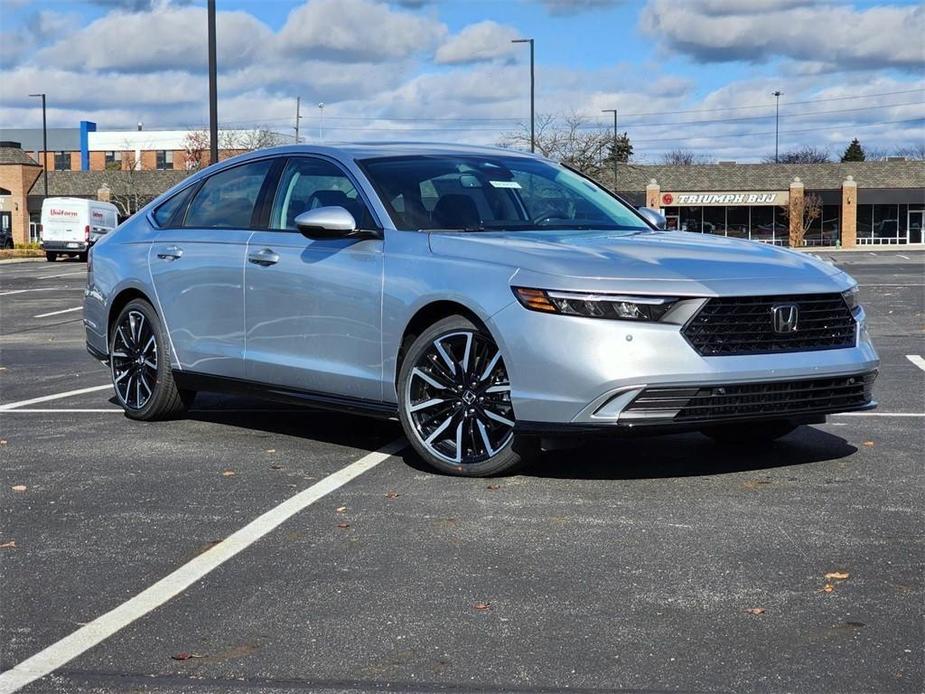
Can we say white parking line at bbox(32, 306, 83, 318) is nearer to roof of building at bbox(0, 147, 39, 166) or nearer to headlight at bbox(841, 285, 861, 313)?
headlight at bbox(841, 285, 861, 313)

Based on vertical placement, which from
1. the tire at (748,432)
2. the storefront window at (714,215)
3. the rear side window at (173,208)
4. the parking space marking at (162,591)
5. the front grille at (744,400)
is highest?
the storefront window at (714,215)

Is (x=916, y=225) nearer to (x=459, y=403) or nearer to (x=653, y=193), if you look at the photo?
(x=653, y=193)

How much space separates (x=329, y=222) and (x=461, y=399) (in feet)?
3.75

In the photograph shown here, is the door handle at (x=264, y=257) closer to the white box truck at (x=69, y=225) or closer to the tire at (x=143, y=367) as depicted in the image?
the tire at (x=143, y=367)

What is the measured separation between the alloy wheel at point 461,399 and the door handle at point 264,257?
4.26 feet

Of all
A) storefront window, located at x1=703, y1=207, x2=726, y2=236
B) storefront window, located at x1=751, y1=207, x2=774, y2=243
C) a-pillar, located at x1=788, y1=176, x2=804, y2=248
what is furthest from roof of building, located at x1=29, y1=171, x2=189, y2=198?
a-pillar, located at x1=788, y1=176, x2=804, y2=248

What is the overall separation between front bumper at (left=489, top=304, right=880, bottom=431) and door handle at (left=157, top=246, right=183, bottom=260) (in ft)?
9.25

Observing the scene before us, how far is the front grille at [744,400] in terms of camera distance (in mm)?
6082

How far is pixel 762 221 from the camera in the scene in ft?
271

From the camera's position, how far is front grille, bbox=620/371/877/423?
6.08m

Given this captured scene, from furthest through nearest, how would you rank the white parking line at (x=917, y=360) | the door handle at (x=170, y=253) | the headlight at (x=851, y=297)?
the white parking line at (x=917, y=360)
the door handle at (x=170, y=253)
the headlight at (x=851, y=297)

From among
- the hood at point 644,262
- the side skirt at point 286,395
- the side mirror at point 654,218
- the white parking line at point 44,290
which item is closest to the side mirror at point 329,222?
the hood at point 644,262

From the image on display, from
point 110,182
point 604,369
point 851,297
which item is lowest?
point 604,369

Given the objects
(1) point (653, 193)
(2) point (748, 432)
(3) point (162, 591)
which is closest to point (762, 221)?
(1) point (653, 193)
